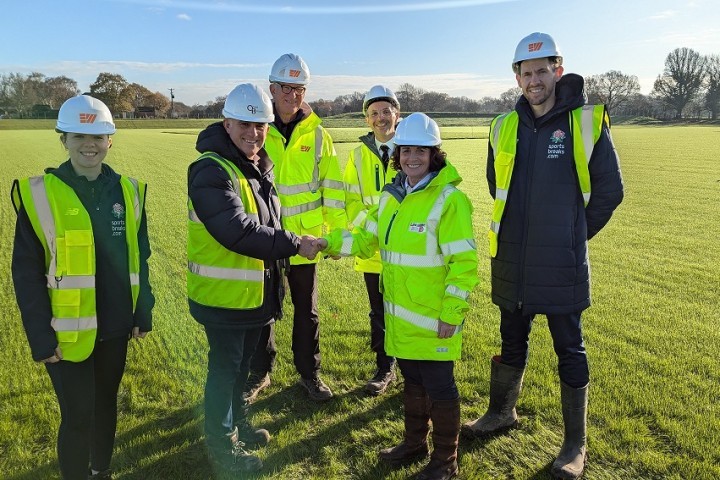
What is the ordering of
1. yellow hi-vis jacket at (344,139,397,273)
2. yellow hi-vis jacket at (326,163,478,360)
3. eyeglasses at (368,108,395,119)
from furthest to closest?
yellow hi-vis jacket at (344,139,397,273) → eyeglasses at (368,108,395,119) → yellow hi-vis jacket at (326,163,478,360)

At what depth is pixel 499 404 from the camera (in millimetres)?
4148

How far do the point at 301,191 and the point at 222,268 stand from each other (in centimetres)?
140

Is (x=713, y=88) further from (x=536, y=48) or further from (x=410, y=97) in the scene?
(x=536, y=48)

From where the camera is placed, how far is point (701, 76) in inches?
3831

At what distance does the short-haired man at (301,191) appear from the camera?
4418 mm

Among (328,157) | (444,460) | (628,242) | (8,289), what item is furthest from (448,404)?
(628,242)

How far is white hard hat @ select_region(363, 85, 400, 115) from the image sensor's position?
15.1ft

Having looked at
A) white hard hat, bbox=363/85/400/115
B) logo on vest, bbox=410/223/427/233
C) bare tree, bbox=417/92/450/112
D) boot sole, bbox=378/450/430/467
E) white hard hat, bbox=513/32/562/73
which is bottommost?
boot sole, bbox=378/450/430/467

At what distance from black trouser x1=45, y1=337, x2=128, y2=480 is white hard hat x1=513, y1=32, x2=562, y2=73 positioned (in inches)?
127

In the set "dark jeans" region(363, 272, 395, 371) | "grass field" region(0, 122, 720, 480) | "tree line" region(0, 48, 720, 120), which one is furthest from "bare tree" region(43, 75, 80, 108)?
"dark jeans" region(363, 272, 395, 371)

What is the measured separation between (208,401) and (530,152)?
2.81 m

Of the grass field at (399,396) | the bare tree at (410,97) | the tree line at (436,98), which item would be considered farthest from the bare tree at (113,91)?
the grass field at (399,396)

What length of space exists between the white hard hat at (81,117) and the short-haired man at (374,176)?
224cm

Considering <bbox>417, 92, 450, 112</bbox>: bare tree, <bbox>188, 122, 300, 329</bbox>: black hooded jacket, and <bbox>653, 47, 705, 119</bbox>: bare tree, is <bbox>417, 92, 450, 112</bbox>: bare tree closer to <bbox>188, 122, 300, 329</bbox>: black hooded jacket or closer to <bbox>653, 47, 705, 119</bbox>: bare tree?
<bbox>653, 47, 705, 119</bbox>: bare tree
